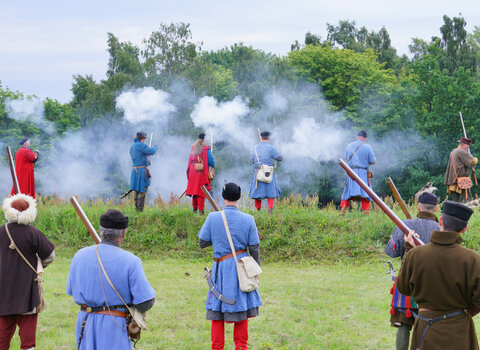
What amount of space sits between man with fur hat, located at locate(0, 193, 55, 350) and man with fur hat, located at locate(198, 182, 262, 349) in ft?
5.73

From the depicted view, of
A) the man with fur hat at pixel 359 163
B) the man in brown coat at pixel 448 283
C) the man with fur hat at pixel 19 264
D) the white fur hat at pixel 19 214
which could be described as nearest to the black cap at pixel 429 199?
the man in brown coat at pixel 448 283

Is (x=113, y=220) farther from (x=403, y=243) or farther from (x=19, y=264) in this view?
(x=403, y=243)

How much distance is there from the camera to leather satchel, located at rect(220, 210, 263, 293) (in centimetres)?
552

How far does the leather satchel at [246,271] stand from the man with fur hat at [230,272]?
5 cm

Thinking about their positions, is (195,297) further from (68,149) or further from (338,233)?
(68,149)

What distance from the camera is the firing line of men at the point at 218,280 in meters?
4.10

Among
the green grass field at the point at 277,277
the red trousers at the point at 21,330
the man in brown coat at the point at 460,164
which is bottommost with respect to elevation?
the green grass field at the point at 277,277

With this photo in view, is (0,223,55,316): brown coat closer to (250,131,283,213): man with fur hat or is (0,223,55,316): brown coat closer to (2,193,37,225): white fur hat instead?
(2,193,37,225): white fur hat

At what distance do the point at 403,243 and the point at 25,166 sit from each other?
10298mm

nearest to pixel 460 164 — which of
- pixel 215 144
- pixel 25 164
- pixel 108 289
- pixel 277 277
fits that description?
pixel 277 277

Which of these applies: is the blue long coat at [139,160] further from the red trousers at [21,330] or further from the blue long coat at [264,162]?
the red trousers at [21,330]

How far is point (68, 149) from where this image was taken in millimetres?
30531

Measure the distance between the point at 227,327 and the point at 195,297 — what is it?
1486mm

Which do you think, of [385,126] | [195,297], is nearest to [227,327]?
[195,297]
